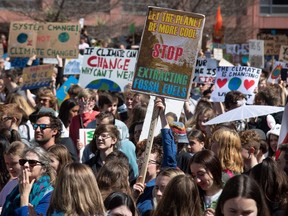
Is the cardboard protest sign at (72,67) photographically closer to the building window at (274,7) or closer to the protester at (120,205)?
the protester at (120,205)

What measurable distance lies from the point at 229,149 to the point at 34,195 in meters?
2.34

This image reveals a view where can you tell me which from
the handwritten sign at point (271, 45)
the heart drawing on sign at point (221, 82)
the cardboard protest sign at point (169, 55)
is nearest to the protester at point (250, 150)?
the cardboard protest sign at point (169, 55)

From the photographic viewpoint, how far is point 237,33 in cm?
4341

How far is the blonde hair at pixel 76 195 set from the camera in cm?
605

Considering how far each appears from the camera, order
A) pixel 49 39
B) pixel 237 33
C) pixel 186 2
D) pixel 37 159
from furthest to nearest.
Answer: pixel 237 33 → pixel 186 2 → pixel 49 39 → pixel 37 159

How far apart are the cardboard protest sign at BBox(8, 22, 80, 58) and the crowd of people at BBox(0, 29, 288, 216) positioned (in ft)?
13.9

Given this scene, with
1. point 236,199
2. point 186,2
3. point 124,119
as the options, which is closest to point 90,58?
point 124,119

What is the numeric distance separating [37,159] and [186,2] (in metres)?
30.4

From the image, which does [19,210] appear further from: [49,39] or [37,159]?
[49,39]

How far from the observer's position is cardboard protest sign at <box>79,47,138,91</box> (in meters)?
15.1

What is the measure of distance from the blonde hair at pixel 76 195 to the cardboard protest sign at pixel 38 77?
9709 millimetres

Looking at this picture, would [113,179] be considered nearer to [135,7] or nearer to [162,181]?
[162,181]

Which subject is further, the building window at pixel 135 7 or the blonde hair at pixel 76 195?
the building window at pixel 135 7

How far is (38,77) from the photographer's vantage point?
52.6ft
